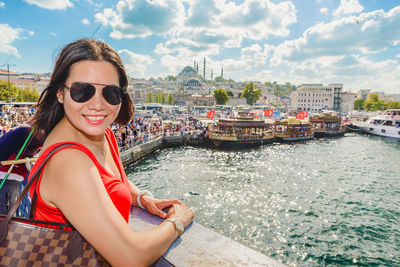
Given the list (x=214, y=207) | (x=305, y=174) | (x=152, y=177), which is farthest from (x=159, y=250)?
(x=305, y=174)

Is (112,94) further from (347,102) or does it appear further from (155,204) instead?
(347,102)

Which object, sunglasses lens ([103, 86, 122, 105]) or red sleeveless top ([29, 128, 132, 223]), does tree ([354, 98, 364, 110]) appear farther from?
red sleeveless top ([29, 128, 132, 223])

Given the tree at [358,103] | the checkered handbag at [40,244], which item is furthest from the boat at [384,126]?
the tree at [358,103]

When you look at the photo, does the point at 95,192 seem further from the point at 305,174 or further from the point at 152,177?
the point at 305,174

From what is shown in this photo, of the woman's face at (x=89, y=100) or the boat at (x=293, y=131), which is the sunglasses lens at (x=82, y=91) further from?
the boat at (x=293, y=131)

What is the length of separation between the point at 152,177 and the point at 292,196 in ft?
27.4

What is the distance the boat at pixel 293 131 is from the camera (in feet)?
106

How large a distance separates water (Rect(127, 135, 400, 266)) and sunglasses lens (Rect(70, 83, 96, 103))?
7.96m

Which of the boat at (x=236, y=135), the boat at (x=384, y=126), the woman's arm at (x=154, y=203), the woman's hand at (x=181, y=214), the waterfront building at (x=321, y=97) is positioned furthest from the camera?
the waterfront building at (x=321, y=97)

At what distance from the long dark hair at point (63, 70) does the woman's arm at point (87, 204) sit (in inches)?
17.1

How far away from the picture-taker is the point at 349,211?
35.1 ft

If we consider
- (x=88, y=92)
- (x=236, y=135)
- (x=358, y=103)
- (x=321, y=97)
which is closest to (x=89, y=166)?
(x=88, y=92)

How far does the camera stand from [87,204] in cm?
93

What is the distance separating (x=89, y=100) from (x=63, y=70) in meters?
0.20
